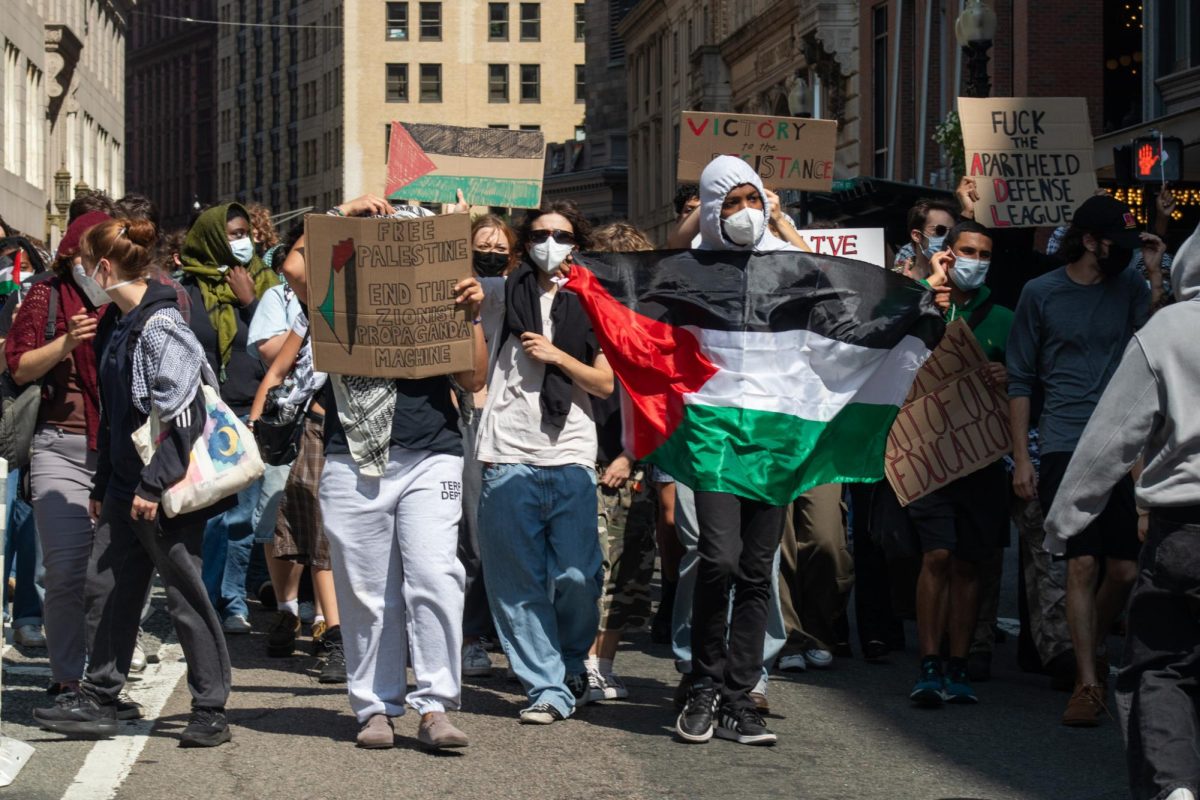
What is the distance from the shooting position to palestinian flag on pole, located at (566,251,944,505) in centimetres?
798

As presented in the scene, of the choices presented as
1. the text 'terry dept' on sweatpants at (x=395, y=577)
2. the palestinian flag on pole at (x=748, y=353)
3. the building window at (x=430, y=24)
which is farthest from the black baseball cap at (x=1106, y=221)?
the building window at (x=430, y=24)

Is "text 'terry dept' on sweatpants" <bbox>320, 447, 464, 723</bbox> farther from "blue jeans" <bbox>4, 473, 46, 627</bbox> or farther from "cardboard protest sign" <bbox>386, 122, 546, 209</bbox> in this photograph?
Result: "cardboard protest sign" <bbox>386, 122, 546, 209</bbox>

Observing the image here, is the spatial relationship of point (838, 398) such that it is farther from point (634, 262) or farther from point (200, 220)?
point (200, 220)

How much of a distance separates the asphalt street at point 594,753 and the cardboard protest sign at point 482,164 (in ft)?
9.52

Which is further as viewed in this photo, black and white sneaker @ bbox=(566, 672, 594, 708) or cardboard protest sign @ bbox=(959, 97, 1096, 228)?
cardboard protest sign @ bbox=(959, 97, 1096, 228)

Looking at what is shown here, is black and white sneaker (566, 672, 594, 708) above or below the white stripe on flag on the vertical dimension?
below

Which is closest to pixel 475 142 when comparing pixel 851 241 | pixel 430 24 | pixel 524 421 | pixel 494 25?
pixel 851 241

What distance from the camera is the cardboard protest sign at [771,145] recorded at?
1170 centimetres

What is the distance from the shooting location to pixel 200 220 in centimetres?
1138

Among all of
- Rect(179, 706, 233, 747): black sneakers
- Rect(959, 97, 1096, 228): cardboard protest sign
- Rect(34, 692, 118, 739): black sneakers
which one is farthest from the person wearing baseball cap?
Rect(34, 692, 118, 739): black sneakers

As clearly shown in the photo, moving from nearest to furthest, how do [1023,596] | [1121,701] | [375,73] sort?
[1121,701], [1023,596], [375,73]

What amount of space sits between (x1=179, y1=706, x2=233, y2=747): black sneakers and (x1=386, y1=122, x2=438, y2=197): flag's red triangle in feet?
11.7

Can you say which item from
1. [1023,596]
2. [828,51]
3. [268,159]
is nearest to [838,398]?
[1023,596]

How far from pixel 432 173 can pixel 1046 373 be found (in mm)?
3626
